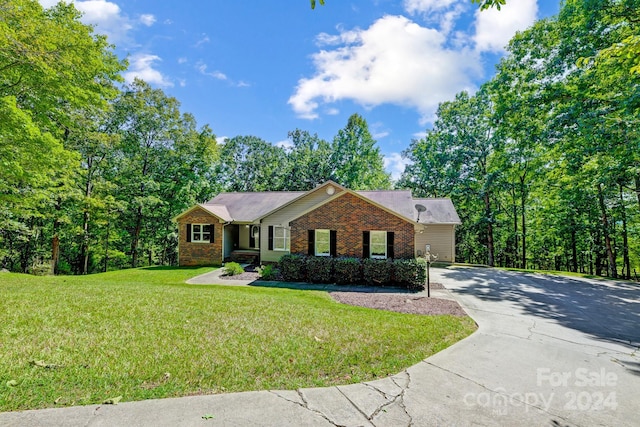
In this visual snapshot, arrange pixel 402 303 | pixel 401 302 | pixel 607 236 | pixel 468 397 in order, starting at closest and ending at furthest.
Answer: pixel 468 397, pixel 402 303, pixel 401 302, pixel 607 236

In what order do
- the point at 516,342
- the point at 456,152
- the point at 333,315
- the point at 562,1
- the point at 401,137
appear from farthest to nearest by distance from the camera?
the point at 401,137
the point at 456,152
the point at 562,1
the point at 333,315
the point at 516,342

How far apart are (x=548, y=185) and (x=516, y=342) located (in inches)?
829

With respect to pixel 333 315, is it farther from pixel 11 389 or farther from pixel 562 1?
pixel 562 1

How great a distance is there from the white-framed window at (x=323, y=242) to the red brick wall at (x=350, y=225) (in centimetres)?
Answer: 33

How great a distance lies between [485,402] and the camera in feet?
12.1

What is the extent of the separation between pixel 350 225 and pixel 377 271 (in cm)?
278

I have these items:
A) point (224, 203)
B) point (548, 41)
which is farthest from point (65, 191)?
point (548, 41)

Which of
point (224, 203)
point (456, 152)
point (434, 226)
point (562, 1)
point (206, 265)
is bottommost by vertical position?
point (206, 265)

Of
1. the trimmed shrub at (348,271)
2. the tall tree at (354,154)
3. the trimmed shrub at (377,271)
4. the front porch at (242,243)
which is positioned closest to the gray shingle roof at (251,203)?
the front porch at (242,243)

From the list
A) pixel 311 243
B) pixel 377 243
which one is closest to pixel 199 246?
pixel 311 243

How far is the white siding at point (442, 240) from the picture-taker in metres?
21.4

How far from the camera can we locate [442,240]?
70.5 ft

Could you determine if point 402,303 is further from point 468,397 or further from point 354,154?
point 354,154

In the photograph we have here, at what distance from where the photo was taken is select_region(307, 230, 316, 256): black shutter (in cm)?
1512
